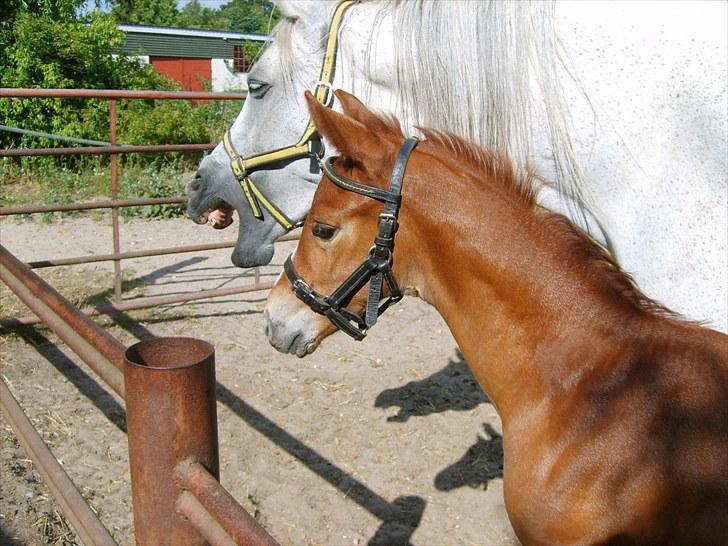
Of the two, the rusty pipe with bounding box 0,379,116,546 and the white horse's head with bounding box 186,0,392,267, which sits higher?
the white horse's head with bounding box 186,0,392,267

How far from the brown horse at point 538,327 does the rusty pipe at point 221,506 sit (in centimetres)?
93

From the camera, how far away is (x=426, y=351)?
522cm

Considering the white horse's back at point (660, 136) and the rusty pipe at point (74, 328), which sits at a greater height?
the white horse's back at point (660, 136)

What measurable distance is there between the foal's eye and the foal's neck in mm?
194

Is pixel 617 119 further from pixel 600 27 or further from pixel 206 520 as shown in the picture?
pixel 206 520

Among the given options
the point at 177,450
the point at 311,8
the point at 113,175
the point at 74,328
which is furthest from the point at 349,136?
the point at 113,175

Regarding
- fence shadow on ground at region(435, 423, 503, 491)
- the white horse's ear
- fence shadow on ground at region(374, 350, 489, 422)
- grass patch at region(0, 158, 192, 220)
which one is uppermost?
the white horse's ear

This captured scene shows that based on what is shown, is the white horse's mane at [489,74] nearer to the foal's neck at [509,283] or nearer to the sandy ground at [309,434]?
the foal's neck at [509,283]

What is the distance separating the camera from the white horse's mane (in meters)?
2.44

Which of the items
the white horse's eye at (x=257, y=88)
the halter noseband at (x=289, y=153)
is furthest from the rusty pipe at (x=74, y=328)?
the white horse's eye at (x=257, y=88)

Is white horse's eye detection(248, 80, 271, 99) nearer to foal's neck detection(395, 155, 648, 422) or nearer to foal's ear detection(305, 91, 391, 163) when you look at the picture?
foal's ear detection(305, 91, 391, 163)

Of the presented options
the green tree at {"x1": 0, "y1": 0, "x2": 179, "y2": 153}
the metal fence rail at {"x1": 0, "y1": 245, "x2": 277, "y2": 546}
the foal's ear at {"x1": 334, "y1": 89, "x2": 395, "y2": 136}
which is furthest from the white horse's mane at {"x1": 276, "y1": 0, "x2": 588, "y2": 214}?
the green tree at {"x1": 0, "y1": 0, "x2": 179, "y2": 153}

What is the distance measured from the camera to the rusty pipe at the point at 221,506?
107cm

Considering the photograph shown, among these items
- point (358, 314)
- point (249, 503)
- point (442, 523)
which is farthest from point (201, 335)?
point (358, 314)
